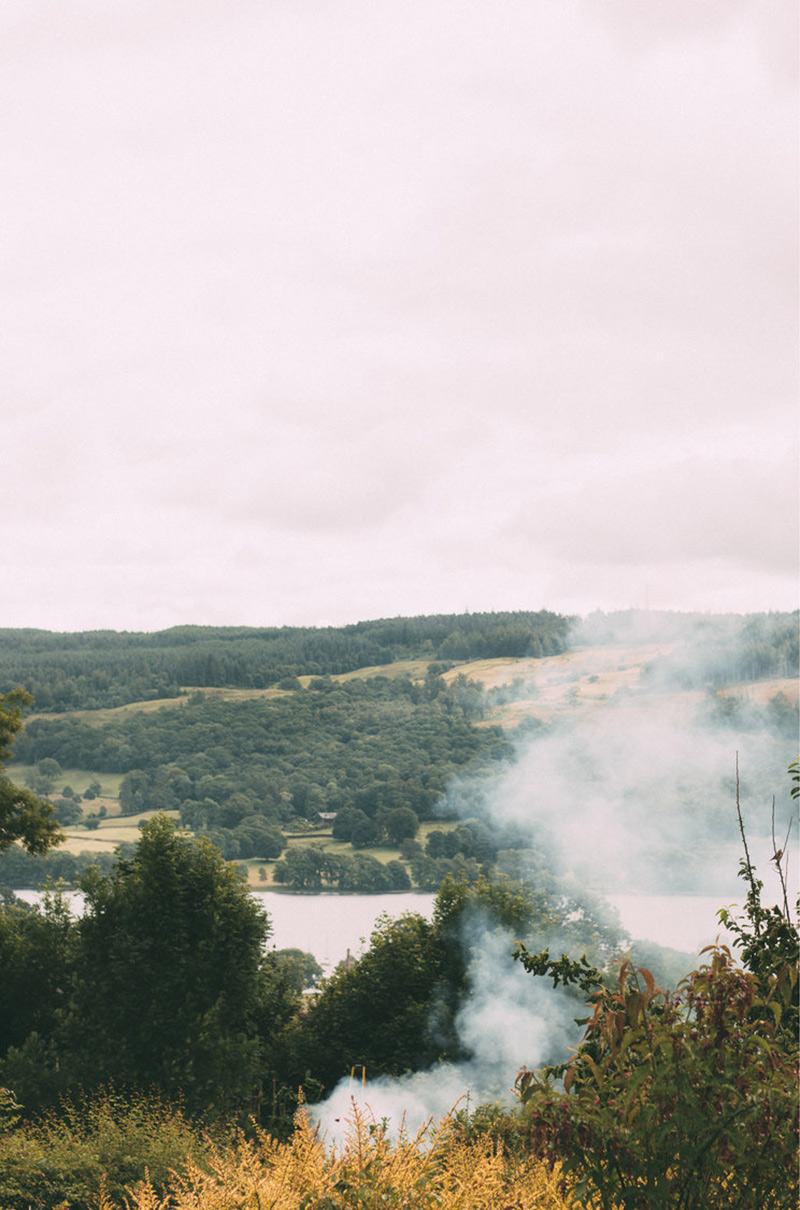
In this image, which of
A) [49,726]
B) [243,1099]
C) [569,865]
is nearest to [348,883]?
[569,865]

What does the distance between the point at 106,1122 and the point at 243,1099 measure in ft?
25.2

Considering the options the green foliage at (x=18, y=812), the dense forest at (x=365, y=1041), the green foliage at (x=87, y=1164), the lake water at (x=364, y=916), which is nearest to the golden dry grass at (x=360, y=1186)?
the dense forest at (x=365, y=1041)

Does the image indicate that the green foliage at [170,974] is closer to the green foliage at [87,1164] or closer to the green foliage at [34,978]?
the green foliage at [34,978]

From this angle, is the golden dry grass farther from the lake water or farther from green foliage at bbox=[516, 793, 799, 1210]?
the lake water

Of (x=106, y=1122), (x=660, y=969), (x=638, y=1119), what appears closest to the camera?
(x=638, y=1119)

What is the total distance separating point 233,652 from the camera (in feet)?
583

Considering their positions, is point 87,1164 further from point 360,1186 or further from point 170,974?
point 170,974

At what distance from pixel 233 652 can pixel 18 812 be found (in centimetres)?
15344

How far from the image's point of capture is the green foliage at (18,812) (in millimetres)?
25031

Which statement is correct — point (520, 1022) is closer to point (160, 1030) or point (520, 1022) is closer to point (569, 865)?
point (160, 1030)

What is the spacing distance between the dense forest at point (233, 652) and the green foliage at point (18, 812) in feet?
409

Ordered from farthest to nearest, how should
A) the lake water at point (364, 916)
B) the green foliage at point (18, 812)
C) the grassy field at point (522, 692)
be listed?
the grassy field at point (522, 692), the lake water at point (364, 916), the green foliage at point (18, 812)

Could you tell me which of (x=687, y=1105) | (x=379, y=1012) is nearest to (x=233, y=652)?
(x=379, y=1012)

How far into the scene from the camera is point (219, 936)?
2266 centimetres
